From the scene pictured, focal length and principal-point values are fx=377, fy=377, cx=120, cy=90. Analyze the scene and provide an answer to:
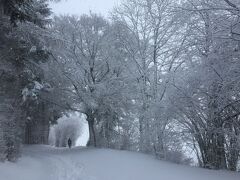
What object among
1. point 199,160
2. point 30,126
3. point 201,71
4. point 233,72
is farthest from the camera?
point 30,126

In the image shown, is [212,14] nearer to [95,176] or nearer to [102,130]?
[95,176]

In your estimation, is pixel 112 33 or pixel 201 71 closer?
pixel 201 71

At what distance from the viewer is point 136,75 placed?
77.7 ft

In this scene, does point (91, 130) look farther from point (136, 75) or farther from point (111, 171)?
point (111, 171)

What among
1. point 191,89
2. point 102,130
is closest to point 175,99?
point 191,89

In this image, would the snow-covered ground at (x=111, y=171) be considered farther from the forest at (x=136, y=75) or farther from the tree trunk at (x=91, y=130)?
the tree trunk at (x=91, y=130)

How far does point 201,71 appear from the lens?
1409 centimetres

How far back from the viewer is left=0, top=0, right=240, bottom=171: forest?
13.4m

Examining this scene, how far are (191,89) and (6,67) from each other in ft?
30.8

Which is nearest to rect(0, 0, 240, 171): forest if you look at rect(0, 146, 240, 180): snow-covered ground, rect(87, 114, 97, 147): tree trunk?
rect(87, 114, 97, 147): tree trunk

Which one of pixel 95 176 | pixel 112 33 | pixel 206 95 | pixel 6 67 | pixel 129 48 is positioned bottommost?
pixel 95 176

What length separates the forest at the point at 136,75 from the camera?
526 inches

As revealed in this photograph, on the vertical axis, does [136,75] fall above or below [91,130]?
above

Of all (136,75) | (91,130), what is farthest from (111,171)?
(91,130)
